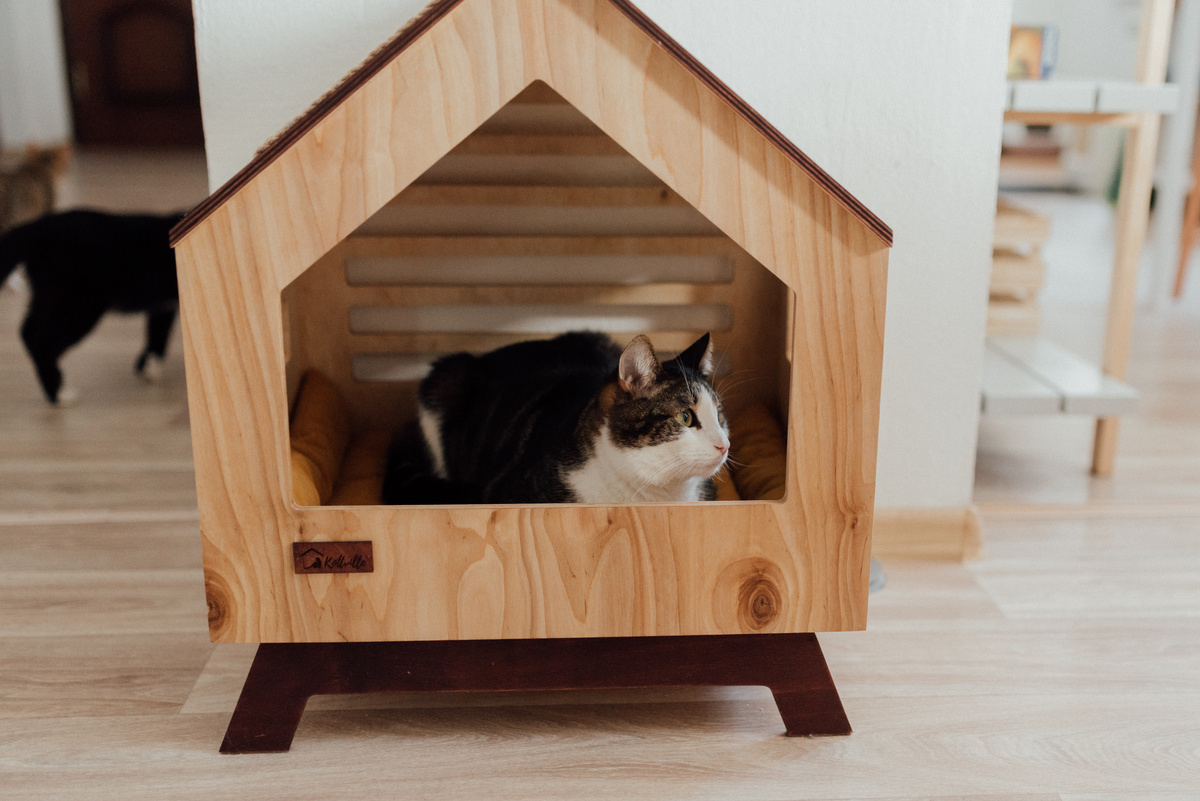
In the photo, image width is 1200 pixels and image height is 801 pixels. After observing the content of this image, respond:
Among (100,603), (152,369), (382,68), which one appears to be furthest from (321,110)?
(152,369)

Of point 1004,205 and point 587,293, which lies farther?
point 1004,205

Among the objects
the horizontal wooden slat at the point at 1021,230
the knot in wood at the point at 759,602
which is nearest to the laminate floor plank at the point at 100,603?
the knot in wood at the point at 759,602

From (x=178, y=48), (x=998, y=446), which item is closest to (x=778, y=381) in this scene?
(x=998, y=446)

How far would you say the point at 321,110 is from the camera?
0.92 m

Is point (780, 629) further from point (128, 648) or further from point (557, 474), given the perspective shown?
point (128, 648)

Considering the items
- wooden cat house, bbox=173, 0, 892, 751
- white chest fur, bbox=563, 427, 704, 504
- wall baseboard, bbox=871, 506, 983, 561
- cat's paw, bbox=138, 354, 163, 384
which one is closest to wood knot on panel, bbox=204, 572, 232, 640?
wooden cat house, bbox=173, 0, 892, 751

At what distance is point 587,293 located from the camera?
1.62 metres

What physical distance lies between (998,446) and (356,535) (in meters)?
1.56

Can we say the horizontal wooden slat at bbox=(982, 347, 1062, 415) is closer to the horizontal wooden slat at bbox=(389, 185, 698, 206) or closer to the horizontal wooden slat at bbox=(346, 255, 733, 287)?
the horizontal wooden slat at bbox=(346, 255, 733, 287)

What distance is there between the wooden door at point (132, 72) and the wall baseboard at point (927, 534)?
6092 mm

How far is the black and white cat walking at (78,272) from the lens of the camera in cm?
228

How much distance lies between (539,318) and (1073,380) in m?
1.05

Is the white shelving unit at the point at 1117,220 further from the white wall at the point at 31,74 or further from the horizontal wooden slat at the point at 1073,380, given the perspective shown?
the white wall at the point at 31,74

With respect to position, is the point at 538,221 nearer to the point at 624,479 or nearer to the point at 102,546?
the point at 624,479
